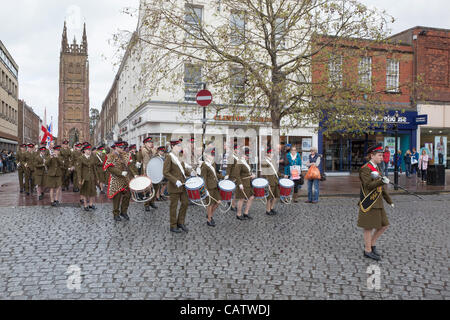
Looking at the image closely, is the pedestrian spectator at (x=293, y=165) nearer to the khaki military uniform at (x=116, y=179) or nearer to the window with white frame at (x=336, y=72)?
the window with white frame at (x=336, y=72)

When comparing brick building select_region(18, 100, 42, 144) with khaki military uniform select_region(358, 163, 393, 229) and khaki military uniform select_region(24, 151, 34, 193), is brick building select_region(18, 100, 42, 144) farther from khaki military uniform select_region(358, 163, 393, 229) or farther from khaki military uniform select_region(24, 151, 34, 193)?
khaki military uniform select_region(358, 163, 393, 229)

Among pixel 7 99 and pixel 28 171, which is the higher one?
pixel 7 99

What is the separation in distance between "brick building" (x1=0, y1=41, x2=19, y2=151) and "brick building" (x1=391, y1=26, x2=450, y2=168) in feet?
132

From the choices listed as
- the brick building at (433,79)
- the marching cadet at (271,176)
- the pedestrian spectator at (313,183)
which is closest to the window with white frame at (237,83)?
the pedestrian spectator at (313,183)

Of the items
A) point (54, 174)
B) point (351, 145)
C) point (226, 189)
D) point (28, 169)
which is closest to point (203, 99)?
point (226, 189)

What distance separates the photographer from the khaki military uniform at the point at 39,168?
43.1ft

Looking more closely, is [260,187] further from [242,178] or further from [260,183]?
[242,178]

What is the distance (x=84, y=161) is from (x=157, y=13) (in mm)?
5272

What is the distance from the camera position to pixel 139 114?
26.6 meters

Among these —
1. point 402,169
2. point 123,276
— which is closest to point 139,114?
point 402,169

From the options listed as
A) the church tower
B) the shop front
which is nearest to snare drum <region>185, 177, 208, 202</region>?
the shop front

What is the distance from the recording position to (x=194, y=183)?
25.7ft

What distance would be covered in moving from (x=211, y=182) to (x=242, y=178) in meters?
1.27

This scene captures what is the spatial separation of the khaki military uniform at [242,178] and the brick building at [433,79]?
2118cm
